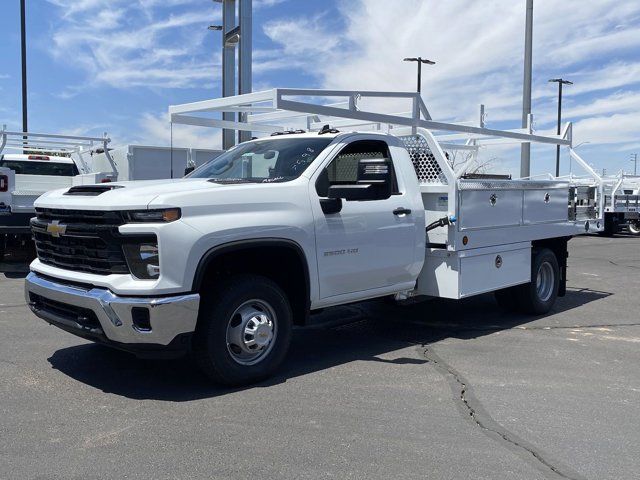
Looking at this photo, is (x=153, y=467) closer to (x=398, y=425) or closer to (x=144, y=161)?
(x=398, y=425)

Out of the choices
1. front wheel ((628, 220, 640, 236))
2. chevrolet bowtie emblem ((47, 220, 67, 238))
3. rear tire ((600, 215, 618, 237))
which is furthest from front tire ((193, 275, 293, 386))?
front wheel ((628, 220, 640, 236))

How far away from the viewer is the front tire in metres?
4.83

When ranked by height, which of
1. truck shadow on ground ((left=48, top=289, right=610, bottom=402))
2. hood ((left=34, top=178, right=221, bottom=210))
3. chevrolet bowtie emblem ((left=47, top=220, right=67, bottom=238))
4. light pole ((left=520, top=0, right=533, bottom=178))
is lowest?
truck shadow on ground ((left=48, top=289, right=610, bottom=402))

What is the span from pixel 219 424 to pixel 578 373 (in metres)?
3.31

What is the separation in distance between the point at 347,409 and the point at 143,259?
5.96ft

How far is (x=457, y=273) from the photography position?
260 inches

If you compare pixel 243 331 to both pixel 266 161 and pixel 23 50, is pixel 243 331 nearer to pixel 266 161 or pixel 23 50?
pixel 266 161

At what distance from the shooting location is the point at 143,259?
4.53 metres

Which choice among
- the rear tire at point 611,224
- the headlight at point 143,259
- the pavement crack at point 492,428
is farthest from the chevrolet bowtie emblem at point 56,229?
the rear tire at point 611,224

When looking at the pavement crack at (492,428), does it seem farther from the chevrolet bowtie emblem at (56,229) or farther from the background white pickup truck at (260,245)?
the chevrolet bowtie emblem at (56,229)

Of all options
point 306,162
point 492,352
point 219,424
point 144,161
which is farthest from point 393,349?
point 144,161

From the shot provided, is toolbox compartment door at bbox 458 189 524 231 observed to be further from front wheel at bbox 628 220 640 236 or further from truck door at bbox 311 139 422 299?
front wheel at bbox 628 220 640 236

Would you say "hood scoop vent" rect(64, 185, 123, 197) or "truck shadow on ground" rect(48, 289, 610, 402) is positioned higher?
"hood scoop vent" rect(64, 185, 123, 197)

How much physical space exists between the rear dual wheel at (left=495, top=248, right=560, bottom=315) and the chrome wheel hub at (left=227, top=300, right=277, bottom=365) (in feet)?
13.4
